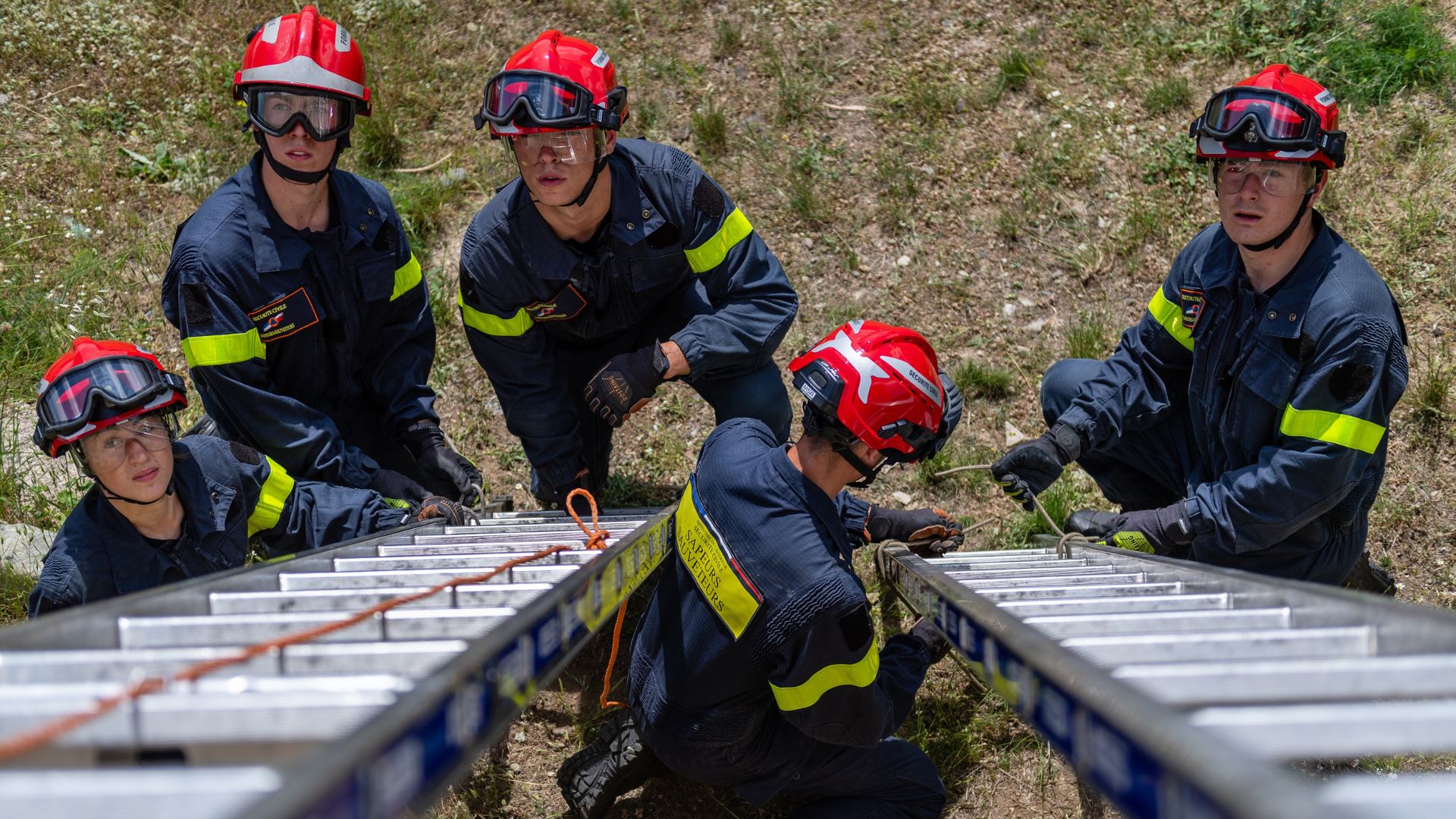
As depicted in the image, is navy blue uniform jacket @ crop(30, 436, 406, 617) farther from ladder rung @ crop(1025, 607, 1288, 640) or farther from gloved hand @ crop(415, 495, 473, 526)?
ladder rung @ crop(1025, 607, 1288, 640)

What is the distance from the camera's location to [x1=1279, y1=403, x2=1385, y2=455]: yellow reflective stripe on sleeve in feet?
12.1

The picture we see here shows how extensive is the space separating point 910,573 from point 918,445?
0.58 metres

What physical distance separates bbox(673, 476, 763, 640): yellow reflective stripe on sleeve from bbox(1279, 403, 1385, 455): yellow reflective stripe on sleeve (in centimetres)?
201

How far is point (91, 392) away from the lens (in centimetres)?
339

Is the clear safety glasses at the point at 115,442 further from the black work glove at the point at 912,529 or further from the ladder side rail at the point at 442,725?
the black work glove at the point at 912,529

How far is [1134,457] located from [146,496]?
382 centimetres

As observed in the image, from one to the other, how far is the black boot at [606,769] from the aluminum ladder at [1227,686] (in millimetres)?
1748

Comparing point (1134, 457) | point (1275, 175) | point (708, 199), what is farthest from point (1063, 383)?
point (708, 199)

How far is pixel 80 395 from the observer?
340 centimetres

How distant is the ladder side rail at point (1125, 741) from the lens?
1.28 meters

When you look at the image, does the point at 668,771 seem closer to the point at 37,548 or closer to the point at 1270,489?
the point at 1270,489

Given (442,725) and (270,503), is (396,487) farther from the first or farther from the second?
(442,725)

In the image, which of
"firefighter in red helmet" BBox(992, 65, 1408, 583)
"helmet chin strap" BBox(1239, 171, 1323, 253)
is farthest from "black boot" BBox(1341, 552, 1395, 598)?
"helmet chin strap" BBox(1239, 171, 1323, 253)

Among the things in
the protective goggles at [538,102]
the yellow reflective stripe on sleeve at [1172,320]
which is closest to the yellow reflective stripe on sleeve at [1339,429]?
the yellow reflective stripe on sleeve at [1172,320]
